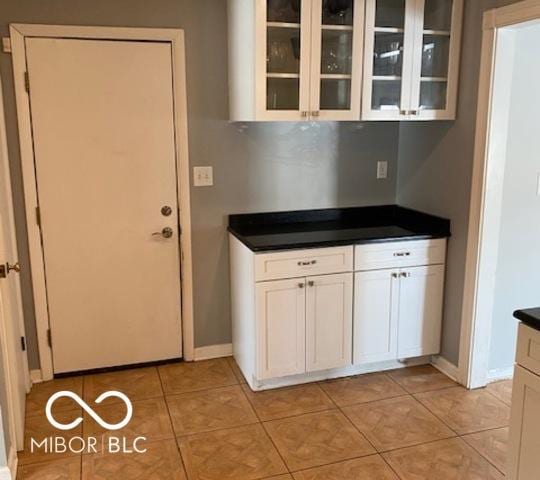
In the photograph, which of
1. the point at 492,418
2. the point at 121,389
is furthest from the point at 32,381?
the point at 492,418

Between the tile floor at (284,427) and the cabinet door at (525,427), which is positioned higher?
the cabinet door at (525,427)

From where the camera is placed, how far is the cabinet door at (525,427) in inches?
70.2

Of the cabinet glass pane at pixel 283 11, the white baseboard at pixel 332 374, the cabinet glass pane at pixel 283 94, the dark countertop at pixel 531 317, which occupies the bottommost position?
the white baseboard at pixel 332 374

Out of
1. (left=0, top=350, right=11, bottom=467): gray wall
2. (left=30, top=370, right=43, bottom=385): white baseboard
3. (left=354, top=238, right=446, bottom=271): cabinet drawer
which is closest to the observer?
(left=0, top=350, right=11, bottom=467): gray wall

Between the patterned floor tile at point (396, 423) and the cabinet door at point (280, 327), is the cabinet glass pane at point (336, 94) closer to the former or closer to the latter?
the cabinet door at point (280, 327)

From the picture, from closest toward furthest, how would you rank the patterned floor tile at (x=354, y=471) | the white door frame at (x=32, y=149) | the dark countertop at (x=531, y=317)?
the dark countertop at (x=531, y=317), the patterned floor tile at (x=354, y=471), the white door frame at (x=32, y=149)

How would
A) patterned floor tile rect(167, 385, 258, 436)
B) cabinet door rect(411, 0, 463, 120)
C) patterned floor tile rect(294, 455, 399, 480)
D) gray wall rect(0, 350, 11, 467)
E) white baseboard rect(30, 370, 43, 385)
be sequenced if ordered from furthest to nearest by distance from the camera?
white baseboard rect(30, 370, 43, 385), cabinet door rect(411, 0, 463, 120), patterned floor tile rect(167, 385, 258, 436), patterned floor tile rect(294, 455, 399, 480), gray wall rect(0, 350, 11, 467)

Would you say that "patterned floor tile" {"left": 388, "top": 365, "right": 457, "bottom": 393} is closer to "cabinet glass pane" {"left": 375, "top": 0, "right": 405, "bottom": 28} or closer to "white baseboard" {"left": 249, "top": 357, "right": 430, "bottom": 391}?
"white baseboard" {"left": 249, "top": 357, "right": 430, "bottom": 391}

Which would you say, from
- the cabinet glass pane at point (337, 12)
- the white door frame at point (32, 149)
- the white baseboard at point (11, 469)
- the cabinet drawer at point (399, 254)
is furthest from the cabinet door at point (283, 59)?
the white baseboard at point (11, 469)

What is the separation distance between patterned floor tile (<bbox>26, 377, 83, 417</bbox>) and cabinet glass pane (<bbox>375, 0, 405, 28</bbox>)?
265 cm

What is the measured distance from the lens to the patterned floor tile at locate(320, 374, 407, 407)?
3.03m

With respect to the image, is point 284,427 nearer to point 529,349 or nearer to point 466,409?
point 466,409

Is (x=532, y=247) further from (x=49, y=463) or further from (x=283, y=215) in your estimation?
(x=49, y=463)

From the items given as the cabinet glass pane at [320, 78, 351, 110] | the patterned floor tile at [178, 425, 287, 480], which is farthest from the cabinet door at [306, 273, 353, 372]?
the cabinet glass pane at [320, 78, 351, 110]
